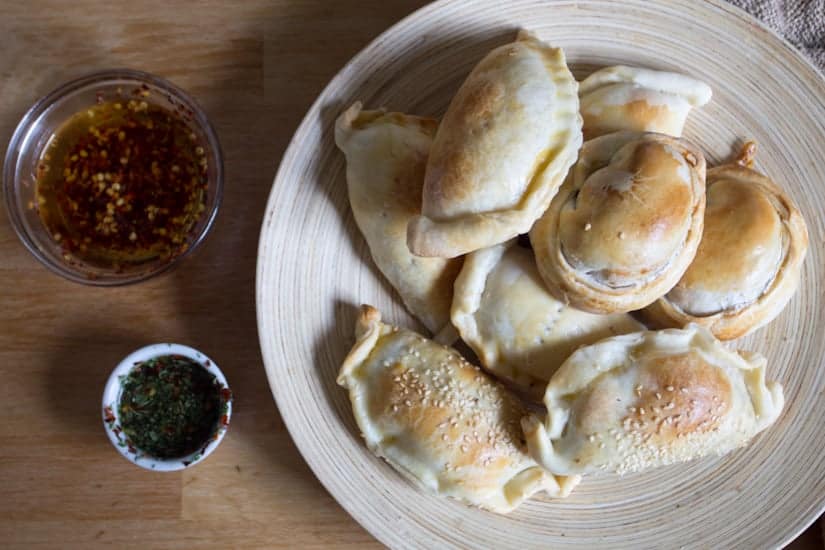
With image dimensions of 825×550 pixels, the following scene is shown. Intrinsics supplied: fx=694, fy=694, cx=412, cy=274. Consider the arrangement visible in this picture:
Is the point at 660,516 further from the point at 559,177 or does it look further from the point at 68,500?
the point at 68,500

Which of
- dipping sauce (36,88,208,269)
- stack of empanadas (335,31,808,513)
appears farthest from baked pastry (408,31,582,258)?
dipping sauce (36,88,208,269)

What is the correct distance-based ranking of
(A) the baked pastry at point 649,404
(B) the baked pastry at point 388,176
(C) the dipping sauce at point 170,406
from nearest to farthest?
(A) the baked pastry at point 649,404 < (B) the baked pastry at point 388,176 < (C) the dipping sauce at point 170,406

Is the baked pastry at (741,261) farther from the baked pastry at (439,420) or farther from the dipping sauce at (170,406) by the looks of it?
the dipping sauce at (170,406)

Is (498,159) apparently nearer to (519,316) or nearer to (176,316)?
(519,316)

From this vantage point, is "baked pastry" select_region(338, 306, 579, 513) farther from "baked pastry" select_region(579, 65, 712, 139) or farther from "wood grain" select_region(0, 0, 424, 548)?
"baked pastry" select_region(579, 65, 712, 139)

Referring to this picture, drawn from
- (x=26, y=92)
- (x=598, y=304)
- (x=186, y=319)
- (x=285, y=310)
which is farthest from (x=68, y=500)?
(x=598, y=304)

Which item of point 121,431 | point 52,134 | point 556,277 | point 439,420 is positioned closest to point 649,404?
point 556,277

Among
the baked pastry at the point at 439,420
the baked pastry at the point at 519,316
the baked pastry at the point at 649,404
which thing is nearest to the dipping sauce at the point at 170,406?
the baked pastry at the point at 439,420
